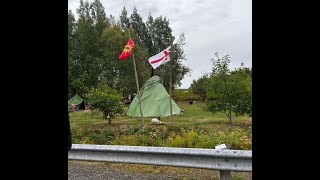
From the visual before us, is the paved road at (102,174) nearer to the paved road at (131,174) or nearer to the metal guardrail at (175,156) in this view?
the paved road at (131,174)

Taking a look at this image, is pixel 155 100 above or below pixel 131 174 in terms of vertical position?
above

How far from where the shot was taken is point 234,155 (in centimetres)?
340

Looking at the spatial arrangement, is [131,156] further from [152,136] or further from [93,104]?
[93,104]

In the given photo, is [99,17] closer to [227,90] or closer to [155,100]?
[155,100]

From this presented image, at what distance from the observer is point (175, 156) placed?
3.73m

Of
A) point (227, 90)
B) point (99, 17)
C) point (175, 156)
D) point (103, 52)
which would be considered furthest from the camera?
point (99, 17)

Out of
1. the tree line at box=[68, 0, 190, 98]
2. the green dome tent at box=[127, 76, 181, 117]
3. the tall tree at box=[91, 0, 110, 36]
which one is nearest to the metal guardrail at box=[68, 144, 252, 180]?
the green dome tent at box=[127, 76, 181, 117]

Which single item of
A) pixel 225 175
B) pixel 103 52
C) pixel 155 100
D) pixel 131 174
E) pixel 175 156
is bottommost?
pixel 131 174

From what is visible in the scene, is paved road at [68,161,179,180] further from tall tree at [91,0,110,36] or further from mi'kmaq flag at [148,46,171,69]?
tall tree at [91,0,110,36]

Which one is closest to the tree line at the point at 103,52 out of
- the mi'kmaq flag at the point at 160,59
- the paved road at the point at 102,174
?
the mi'kmaq flag at the point at 160,59

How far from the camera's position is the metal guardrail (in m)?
3.43

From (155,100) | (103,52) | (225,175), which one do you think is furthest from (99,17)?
(225,175)
